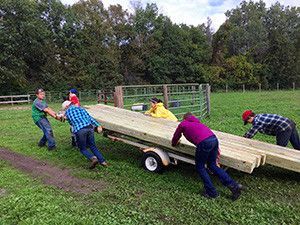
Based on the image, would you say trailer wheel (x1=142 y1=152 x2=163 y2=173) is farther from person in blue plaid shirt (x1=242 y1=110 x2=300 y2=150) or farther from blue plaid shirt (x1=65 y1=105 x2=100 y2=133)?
person in blue plaid shirt (x1=242 y1=110 x2=300 y2=150)

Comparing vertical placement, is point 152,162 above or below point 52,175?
above

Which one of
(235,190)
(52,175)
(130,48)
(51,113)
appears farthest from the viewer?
(130,48)

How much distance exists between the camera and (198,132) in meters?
4.75

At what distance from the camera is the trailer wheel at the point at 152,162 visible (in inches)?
225

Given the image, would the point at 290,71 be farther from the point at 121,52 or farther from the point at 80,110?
the point at 80,110

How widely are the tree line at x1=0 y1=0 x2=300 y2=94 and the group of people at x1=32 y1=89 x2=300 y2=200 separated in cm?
2861

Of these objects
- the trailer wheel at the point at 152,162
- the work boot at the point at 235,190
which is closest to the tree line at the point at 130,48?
the trailer wheel at the point at 152,162

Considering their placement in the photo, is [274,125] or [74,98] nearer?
[274,125]

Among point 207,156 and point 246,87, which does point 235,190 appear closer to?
point 207,156

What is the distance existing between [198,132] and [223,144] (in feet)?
4.03

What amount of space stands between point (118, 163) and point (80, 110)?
139 centimetres

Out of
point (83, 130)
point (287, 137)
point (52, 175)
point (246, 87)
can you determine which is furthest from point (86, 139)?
point (246, 87)

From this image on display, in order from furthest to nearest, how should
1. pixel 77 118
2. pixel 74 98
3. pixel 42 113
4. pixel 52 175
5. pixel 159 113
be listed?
pixel 42 113, pixel 159 113, pixel 74 98, pixel 77 118, pixel 52 175

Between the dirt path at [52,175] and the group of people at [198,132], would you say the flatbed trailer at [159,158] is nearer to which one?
the group of people at [198,132]
